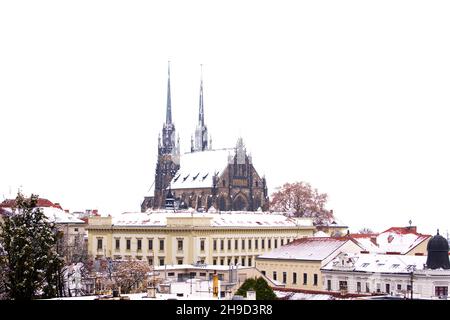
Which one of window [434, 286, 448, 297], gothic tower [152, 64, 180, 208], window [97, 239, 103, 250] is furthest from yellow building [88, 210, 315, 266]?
gothic tower [152, 64, 180, 208]

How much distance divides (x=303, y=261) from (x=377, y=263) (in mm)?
5326

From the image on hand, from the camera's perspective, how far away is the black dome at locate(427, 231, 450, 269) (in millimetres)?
36781

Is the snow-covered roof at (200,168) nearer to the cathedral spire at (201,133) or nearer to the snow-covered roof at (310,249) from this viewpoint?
the cathedral spire at (201,133)

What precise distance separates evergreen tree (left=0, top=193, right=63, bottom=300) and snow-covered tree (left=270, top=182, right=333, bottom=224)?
187 feet

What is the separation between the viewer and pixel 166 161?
310 ft

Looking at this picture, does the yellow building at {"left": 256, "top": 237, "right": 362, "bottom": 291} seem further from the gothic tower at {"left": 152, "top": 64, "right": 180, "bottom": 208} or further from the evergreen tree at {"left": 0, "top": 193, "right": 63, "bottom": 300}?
the gothic tower at {"left": 152, "top": 64, "right": 180, "bottom": 208}

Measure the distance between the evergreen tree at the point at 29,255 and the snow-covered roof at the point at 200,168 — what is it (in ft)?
214

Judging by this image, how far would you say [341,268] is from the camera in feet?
138

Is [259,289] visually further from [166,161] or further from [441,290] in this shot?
[166,161]

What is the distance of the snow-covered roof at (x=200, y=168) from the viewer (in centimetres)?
8619

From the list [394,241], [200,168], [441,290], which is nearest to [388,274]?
[441,290]

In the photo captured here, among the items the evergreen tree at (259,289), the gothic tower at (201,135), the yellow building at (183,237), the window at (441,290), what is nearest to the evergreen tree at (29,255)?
the evergreen tree at (259,289)

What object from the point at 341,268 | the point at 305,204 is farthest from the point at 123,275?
the point at 305,204
